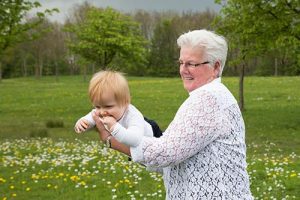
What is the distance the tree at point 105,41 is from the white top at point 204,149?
155 feet

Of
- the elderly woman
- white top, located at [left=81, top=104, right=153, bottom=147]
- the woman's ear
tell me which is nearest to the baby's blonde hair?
white top, located at [left=81, top=104, right=153, bottom=147]

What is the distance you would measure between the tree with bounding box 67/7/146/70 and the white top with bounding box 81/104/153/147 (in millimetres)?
46581

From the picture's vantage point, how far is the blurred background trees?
2211 centimetres

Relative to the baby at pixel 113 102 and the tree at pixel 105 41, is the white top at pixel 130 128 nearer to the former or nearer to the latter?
the baby at pixel 113 102

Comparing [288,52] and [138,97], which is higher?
[288,52]

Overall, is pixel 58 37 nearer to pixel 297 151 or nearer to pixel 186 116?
pixel 297 151

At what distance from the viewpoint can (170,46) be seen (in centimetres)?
10862

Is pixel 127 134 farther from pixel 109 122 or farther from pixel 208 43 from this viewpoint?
pixel 208 43

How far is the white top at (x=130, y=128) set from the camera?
11.6 feet

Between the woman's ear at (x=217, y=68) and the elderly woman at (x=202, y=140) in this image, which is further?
the woman's ear at (x=217, y=68)

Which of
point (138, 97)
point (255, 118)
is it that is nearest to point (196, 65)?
point (255, 118)

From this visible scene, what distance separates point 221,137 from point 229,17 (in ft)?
76.8

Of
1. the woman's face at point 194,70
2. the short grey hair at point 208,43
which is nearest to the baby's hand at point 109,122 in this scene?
the woman's face at point 194,70

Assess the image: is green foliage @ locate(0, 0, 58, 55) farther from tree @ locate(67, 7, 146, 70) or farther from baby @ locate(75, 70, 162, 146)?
tree @ locate(67, 7, 146, 70)
